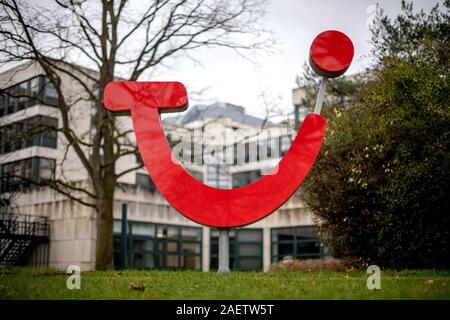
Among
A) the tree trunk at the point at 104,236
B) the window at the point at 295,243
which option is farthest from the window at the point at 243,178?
the tree trunk at the point at 104,236

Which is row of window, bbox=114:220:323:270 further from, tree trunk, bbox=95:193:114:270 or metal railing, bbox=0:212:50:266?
tree trunk, bbox=95:193:114:270

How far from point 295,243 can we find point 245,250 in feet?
12.8

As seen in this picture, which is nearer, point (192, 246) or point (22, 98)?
point (22, 98)

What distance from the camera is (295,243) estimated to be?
1149 inches

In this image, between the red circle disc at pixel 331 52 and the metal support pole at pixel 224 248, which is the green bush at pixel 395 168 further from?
the metal support pole at pixel 224 248

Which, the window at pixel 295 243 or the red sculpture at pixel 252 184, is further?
the window at pixel 295 243

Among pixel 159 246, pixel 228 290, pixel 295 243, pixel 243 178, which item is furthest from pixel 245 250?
pixel 228 290

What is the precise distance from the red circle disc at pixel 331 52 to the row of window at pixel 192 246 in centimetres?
1856

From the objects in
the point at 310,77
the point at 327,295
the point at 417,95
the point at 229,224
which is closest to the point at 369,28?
the point at 310,77

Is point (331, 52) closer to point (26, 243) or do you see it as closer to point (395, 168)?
point (395, 168)

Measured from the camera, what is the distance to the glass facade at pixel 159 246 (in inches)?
1084

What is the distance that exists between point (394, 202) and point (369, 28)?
330 inches

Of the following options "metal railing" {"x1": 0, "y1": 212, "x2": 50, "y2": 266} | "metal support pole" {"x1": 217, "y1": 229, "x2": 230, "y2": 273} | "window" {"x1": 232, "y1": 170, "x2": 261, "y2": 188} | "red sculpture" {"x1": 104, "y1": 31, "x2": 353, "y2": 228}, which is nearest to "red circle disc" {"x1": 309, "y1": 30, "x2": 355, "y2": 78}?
"red sculpture" {"x1": 104, "y1": 31, "x2": 353, "y2": 228}
